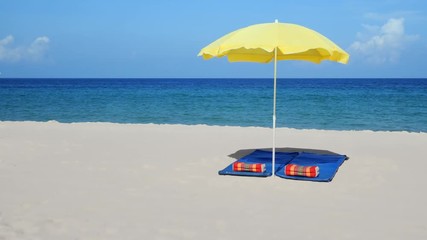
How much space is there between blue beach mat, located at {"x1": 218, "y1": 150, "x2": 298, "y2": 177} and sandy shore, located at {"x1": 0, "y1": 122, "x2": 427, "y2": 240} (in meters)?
0.15

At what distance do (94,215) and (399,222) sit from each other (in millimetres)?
2970

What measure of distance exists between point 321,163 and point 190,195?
271 cm

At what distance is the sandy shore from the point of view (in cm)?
446

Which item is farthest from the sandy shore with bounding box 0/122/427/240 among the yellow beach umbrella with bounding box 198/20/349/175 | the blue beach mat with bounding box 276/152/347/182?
the yellow beach umbrella with bounding box 198/20/349/175

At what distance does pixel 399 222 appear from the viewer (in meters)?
4.73

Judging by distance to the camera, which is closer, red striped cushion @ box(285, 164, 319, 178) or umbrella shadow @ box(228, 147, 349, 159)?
red striped cushion @ box(285, 164, 319, 178)

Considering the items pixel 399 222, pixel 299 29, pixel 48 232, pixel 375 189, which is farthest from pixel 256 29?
pixel 48 232

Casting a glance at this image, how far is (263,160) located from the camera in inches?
303

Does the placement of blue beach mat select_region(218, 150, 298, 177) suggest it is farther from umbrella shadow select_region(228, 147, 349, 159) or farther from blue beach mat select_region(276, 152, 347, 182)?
umbrella shadow select_region(228, 147, 349, 159)

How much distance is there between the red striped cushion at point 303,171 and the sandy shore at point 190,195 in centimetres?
22

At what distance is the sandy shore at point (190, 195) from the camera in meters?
4.46

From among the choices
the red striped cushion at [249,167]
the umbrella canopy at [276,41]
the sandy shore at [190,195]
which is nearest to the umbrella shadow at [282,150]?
the sandy shore at [190,195]

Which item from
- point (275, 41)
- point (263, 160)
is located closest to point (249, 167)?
point (263, 160)

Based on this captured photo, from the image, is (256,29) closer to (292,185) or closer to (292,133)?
(292,185)
